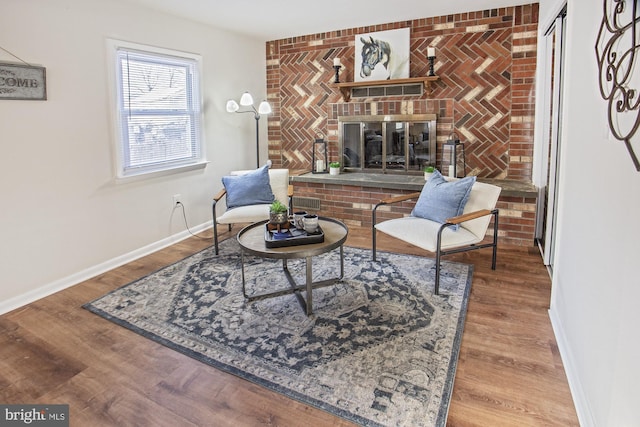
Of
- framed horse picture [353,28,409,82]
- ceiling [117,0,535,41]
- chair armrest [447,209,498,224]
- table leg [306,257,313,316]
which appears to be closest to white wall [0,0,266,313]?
ceiling [117,0,535,41]

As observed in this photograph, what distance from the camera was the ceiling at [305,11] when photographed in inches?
155

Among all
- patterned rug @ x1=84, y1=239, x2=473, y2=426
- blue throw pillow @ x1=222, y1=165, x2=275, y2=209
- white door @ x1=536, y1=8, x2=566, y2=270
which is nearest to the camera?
patterned rug @ x1=84, y1=239, x2=473, y2=426

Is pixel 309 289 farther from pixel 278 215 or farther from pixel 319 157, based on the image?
pixel 319 157

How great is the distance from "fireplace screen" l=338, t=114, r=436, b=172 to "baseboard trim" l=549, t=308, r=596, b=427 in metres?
2.63

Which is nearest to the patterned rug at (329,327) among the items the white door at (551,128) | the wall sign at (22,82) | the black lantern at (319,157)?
the white door at (551,128)

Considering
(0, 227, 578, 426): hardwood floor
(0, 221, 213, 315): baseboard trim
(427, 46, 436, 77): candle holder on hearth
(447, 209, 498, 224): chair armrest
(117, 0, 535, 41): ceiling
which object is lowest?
(0, 227, 578, 426): hardwood floor

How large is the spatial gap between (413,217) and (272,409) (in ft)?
7.22

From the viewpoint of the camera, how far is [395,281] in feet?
11.0

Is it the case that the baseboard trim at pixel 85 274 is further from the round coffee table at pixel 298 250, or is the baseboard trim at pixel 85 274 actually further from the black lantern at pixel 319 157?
the black lantern at pixel 319 157

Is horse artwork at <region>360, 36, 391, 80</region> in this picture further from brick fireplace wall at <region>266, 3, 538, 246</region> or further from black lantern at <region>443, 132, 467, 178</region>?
black lantern at <region>443, 132, 467, 178</region>

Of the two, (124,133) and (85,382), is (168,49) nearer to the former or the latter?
(124,133)

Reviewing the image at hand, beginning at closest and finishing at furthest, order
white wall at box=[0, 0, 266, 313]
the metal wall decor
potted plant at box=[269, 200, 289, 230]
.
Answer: the metal wall decor, white wall at box=[0, 0, 266, 313], potted plant at box=[269, 200, 289, 230]

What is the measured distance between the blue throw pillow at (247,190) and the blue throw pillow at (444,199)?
1536mm

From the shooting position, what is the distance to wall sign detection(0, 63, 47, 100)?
2854 mm
